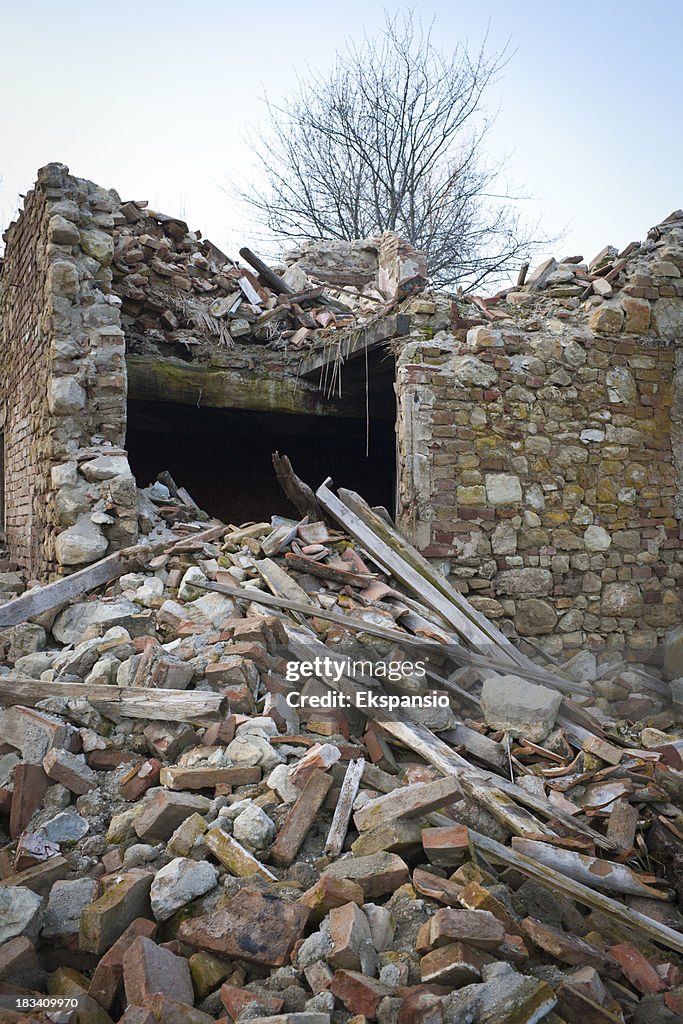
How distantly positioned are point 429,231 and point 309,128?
3.95m

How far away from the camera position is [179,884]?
7.96 ft

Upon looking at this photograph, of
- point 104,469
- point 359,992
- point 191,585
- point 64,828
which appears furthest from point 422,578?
point 359,992

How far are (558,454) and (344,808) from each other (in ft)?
13.5

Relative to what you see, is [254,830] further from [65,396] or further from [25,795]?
[65,396]

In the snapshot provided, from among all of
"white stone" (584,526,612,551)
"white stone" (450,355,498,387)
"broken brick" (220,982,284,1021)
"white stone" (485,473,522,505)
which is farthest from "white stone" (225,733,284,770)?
"white stone" (584,526,612,551)

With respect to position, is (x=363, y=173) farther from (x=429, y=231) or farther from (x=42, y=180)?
(x=42, y=180)

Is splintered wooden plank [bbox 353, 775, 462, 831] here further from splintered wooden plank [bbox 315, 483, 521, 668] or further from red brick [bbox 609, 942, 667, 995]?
splintered wooden plank [bbox 315, 483, 521, 668]

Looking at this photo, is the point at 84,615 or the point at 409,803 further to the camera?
the point at 84,615

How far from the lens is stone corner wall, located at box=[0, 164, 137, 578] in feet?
17.3

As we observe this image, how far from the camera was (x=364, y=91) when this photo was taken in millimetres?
16500

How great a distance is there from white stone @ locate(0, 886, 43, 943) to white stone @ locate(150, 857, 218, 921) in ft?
1.23

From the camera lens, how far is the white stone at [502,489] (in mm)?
5926

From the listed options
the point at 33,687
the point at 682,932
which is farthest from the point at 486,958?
the point at 33,687

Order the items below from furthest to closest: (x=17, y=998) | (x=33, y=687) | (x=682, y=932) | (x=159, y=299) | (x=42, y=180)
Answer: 1. (x=159, y=299)
2. (x=42, y=180)
3. (x=33, y=687)
4. (x=682, y=932)
5. (x=17, y=998)
